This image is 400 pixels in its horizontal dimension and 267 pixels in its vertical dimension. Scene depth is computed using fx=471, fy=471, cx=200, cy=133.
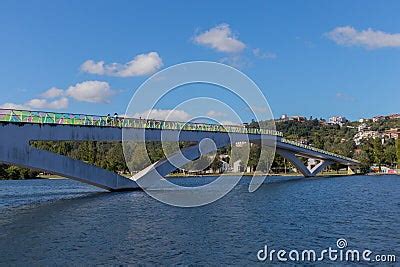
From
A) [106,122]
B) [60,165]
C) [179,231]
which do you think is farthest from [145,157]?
[179,231]

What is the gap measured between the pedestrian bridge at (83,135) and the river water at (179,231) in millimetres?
4160

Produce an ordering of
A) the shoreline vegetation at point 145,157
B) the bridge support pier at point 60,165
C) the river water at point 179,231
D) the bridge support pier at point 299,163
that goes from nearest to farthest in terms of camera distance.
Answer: the river water at point 179,231 < the bridge support pier at point 60,165 < the shoreline vegetation at point 145,157 < the bridge support pier at point 299,163

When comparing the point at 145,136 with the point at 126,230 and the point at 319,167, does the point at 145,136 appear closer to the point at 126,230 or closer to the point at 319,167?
the point at 126,230

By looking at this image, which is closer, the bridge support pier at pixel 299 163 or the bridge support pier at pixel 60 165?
the bridge support pier at pixel 60 165

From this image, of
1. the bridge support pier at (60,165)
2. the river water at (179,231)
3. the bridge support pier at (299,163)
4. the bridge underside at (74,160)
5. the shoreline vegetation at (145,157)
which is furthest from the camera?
the bridge support pier at (299,163)

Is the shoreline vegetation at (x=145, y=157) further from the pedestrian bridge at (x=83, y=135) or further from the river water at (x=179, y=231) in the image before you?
the river water at (x=179, y=231)

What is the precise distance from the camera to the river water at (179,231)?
18.6 metres

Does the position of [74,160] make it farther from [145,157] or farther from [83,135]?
[145,157]

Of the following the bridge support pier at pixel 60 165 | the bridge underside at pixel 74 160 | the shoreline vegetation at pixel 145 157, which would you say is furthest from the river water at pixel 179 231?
the shoreline vegetation at pixel 145 157

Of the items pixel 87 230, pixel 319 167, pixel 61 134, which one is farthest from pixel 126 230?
pixel 319 167

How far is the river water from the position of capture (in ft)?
61.2

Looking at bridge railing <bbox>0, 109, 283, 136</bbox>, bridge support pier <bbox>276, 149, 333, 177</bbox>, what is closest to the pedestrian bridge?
bridge railing <bbox>0, 109, 283, 136</bbox>

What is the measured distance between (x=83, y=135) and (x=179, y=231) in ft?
69.6

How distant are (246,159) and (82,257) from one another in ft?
360
